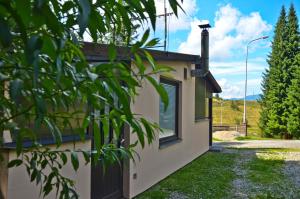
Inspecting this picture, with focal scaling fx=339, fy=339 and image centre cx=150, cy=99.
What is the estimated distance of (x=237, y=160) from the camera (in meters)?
9.82

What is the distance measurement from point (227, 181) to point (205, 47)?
12.6ft

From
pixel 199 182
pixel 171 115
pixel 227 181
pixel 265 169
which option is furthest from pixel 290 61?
pixel 199 182

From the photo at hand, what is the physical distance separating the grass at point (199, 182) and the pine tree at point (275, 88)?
55.0 feet

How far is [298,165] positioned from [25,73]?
A: 9.75 meters

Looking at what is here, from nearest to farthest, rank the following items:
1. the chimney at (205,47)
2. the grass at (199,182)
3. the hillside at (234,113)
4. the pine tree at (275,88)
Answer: the grass at (199,182) < the chimney at (205,47) < the pine tree at (275,88) < the hillside at (234,113)

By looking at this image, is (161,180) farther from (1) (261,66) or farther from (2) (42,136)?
(1) (261,66)

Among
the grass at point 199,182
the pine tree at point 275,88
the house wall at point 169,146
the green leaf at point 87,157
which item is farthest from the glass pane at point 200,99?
the pine tree at point 275,88

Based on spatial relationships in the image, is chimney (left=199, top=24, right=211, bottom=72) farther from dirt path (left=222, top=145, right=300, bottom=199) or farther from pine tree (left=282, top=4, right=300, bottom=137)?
pine tree (left=282, top=4, right=300, bottom=137)

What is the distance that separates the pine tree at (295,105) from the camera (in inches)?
904

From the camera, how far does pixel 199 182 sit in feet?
21.7

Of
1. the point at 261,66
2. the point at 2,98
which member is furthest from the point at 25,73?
the point at 261,66

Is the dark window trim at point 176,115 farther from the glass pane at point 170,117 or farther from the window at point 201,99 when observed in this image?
the window at point 201,99

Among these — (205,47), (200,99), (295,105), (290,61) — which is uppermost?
(290,61)

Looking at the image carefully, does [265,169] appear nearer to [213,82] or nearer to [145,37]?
[213,82]
